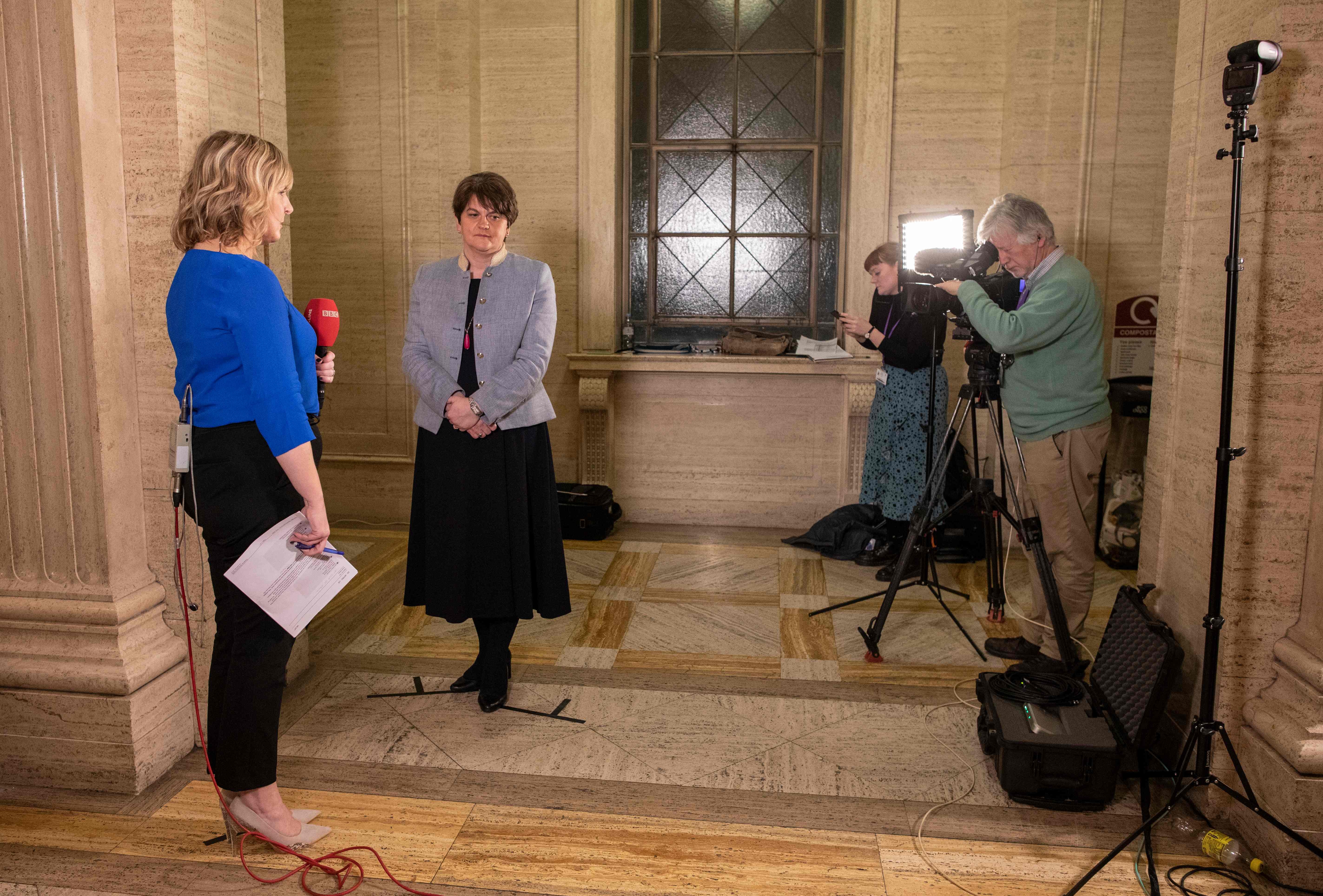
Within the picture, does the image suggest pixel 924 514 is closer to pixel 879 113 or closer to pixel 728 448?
pixel 728 448

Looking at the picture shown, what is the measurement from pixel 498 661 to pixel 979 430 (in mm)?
3544

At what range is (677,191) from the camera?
254 inches

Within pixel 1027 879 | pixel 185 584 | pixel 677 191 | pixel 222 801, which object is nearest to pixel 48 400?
pixel 185 584

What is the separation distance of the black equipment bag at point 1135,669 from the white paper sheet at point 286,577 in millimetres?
2197

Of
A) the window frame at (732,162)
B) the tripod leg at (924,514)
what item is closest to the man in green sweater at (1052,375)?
the tripod leg at (924,514)

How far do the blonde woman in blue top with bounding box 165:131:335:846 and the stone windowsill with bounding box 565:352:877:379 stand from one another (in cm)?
376

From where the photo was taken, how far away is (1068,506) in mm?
3744

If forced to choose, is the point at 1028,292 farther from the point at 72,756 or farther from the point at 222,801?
the point at 72,756

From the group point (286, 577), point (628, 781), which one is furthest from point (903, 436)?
point (286, 577)

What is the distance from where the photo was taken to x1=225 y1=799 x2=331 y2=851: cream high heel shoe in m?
2.53

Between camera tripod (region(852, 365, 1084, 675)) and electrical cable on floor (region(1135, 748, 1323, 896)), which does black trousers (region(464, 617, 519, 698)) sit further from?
electrical cable on floor (region(1135, 748, 1323, 896))

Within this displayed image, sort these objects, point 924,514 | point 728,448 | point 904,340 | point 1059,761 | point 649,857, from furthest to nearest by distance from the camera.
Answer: point 728,448 < point 904,340 < point 924,514 < point 1059,761 < point 649,857

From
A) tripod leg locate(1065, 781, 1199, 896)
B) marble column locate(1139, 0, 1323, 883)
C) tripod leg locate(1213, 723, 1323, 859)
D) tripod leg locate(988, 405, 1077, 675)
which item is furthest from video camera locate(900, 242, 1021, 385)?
tripod leg locate(1065, 781, 1199, 896)

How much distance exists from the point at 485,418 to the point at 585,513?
268 centimetres
